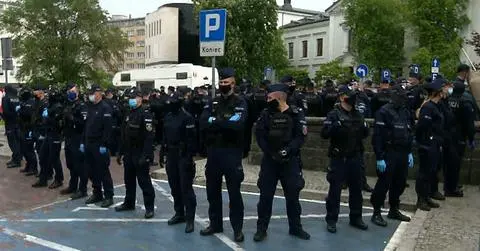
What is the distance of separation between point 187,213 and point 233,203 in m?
0.83

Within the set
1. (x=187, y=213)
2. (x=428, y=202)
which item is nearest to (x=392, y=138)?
(x=428, y=202)

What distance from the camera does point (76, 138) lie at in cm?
900

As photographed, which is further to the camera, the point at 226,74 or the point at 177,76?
the point at 177,76

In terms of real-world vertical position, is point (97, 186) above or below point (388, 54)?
below

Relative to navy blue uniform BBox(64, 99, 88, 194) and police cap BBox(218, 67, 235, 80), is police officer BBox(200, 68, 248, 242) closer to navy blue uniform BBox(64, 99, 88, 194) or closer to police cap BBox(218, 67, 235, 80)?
police cap BBox(218, 67, 235, 80)

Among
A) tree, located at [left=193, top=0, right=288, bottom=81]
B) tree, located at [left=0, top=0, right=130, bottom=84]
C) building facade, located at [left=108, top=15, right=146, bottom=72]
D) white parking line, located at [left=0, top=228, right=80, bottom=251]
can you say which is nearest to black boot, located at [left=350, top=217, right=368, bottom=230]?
white parking line, located at [left=0, top=228, right=80, bottom=251]

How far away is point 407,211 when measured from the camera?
26.3 ft

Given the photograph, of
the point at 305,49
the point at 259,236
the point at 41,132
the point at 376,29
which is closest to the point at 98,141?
the point at 41,132

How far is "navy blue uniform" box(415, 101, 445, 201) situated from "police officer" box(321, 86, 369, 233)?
116 centimetres

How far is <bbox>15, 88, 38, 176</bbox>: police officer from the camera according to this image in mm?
11109

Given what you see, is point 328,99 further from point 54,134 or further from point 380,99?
point 54,134

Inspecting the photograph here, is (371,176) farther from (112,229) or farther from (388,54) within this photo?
(388,54)

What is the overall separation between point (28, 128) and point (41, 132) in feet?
3.99

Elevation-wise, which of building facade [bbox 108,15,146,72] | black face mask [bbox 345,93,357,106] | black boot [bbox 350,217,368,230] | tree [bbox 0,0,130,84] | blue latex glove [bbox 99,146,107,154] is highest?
building facade [bbox 108,15,146,72]
